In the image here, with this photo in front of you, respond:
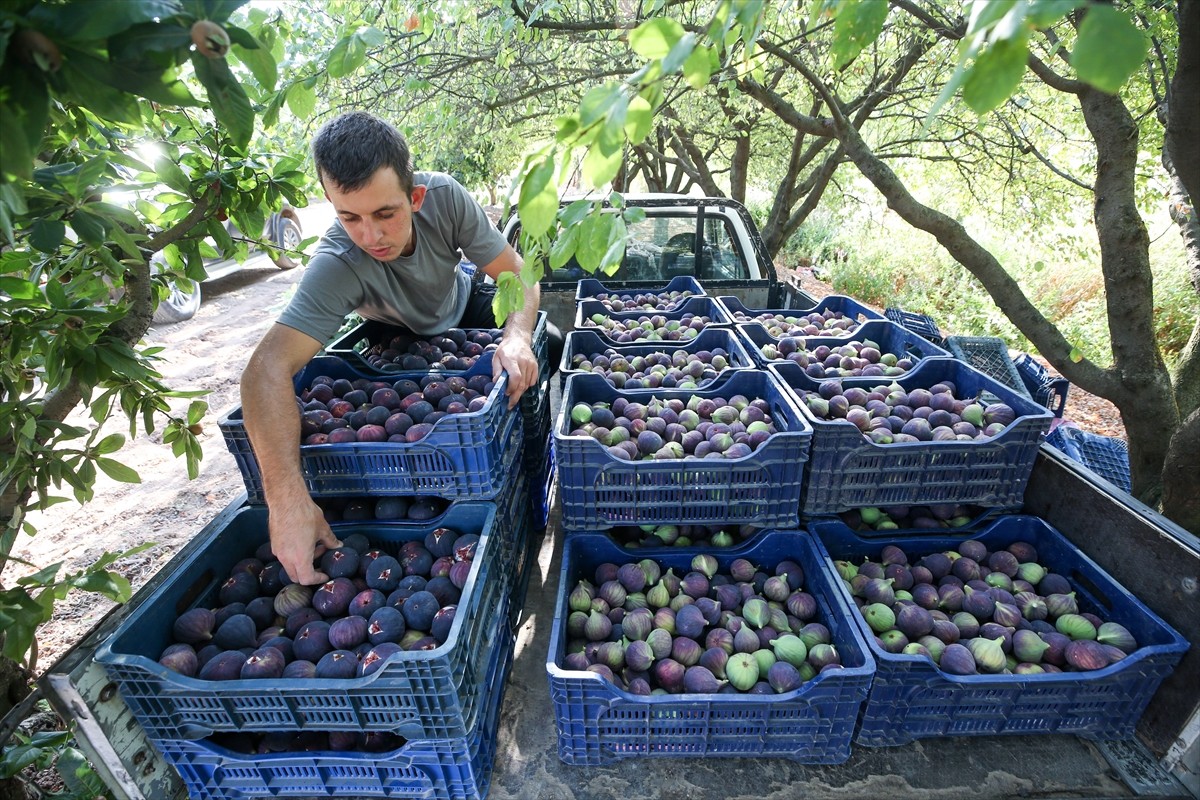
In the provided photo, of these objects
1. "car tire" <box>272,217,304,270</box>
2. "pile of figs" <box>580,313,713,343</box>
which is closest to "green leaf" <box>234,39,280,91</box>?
"pile of figs" <box>580,313,713,343</box>

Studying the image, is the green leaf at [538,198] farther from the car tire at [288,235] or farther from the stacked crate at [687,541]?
the car tire at [288,235]

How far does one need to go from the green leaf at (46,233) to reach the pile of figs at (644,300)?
3193 millimetres

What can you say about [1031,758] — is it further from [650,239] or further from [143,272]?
[650,239]

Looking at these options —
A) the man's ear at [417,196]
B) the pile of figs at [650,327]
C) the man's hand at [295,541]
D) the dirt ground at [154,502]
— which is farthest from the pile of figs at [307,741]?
the pile of figs at [650,327]

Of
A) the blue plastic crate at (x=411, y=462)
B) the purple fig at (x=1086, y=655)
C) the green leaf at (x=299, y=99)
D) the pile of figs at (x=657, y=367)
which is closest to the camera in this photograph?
the purple fig at (x=1086, y=655)

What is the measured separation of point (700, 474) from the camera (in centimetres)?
229

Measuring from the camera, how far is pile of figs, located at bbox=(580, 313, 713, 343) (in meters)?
3.81

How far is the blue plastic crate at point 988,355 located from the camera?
4.04 metres

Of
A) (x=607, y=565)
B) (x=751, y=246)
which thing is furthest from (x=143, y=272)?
(x=751, y=246)

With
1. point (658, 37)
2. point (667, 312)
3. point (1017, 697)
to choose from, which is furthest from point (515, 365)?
point (1017, 697)

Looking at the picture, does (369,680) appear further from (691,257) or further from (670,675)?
(691,257)

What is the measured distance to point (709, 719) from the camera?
177cm

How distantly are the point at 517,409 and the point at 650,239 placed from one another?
9.97 ft

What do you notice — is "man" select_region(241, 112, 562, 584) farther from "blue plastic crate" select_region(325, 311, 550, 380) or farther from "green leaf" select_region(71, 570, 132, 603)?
"green leaf" select_region(71, 570, 132, 603)
